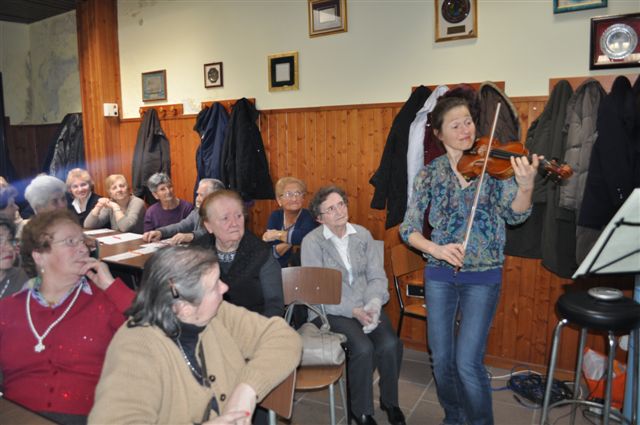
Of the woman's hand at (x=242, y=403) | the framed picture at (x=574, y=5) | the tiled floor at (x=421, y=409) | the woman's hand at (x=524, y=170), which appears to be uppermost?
the framed picture at (x=574, y=5)

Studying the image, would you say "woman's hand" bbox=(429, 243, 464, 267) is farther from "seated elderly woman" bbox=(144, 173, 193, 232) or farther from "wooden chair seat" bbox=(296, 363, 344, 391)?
"seated elderly woman" bbox=(144, 173, 193, 232)

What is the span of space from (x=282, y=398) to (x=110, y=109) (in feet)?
14.8

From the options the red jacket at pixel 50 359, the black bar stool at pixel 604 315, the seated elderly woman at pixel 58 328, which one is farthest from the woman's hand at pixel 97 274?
the black bar stool at pixel 604 315

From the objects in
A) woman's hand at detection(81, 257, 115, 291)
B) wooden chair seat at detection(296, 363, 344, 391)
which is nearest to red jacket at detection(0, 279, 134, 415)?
woman's hand at detection(81, 257, 115, 291)

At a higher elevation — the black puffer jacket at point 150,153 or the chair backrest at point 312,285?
the black puffer jacket at point 150,153

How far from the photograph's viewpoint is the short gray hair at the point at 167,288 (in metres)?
1.33

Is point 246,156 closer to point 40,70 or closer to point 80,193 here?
point 80,193

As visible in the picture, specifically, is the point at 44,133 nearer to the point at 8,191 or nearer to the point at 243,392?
the point at 8,191

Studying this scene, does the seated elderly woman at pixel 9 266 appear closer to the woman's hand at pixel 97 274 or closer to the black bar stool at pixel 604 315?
the woman's hand at pixel 97 274

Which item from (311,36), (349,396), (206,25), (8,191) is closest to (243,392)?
(349,396)

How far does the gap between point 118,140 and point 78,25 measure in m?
1.21

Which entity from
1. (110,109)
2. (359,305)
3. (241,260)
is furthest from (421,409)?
(110,109)

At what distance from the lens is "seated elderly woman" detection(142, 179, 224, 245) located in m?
3.52

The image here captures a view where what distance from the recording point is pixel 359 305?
2.67 m
